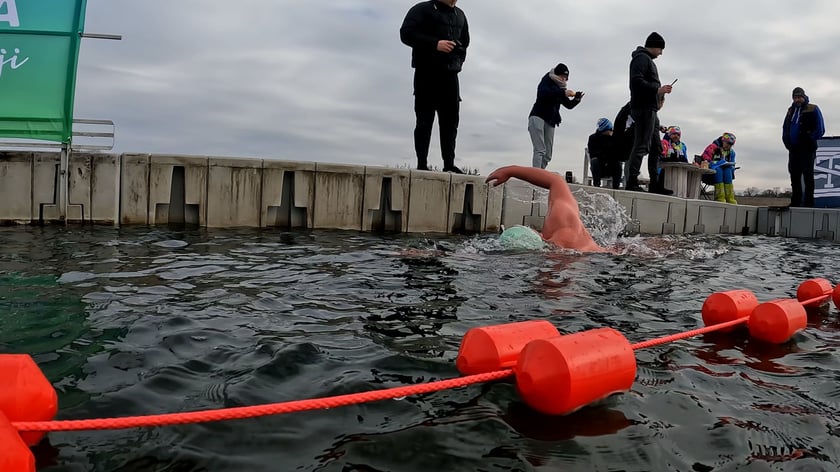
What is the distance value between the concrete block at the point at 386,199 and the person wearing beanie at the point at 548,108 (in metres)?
2.35

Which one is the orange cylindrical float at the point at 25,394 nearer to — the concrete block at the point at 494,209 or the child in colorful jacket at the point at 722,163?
the concrete block at the point at 494,209

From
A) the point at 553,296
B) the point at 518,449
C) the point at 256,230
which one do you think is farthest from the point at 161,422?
the point at 256,230

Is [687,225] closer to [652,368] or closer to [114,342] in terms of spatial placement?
[652,368]

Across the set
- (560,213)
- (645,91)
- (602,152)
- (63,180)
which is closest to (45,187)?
(63,180)

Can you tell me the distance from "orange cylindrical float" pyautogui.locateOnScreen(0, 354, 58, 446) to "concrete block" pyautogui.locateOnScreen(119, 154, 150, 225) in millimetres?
6213

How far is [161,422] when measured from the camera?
1.60 m

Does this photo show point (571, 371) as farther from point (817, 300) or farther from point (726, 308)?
point (817, 300)

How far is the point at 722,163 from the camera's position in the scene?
13.7m

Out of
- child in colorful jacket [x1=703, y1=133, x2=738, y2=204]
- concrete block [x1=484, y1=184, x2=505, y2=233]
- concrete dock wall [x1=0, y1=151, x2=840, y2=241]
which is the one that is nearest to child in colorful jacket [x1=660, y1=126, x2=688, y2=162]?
child in colorful jacket [x1=703, y1=133, x2=738, y2=204]

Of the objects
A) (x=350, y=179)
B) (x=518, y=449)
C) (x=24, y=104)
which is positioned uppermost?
(x=24, y=104)

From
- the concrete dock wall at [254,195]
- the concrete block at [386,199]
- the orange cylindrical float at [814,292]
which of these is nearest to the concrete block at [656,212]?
the concrete dock wall at [254,195]

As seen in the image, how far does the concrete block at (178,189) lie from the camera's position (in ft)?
24.5

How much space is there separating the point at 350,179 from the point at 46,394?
21.8 feet

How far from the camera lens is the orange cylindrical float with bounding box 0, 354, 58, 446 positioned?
5.25 ft
